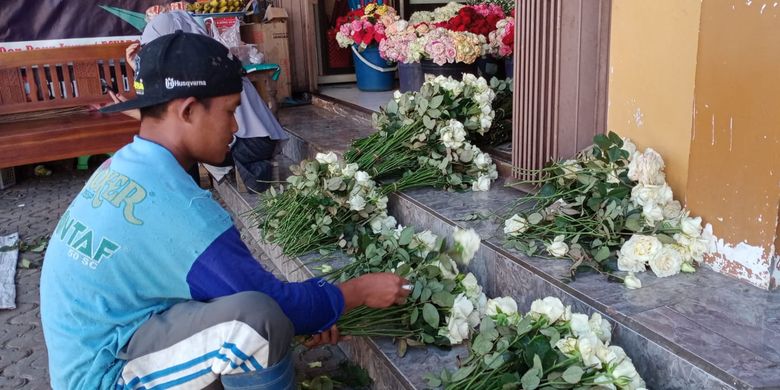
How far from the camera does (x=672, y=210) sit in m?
2.20

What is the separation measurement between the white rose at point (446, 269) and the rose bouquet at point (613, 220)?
243 millimetres

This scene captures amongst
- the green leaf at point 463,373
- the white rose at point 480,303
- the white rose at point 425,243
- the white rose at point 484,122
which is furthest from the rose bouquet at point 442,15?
the green leaf at point 463,373

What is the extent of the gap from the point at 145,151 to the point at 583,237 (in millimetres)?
1496

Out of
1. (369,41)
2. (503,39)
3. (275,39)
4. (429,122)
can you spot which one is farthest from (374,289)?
(275,39)

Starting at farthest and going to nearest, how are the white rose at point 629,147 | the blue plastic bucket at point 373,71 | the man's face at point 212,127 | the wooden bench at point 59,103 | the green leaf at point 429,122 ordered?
the blue plastic bucket at point 373,71 → the wooden bench at point 59,103 → the green leaf at point 429,122 → the white rose at point 629,147 → the man's face at point 212,127

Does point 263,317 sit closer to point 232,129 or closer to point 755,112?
point 232,129

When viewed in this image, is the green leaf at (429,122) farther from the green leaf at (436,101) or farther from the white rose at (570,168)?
the white rose at (570,168)

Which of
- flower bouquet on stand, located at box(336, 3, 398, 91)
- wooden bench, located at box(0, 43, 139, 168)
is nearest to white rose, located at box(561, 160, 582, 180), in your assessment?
flower bouquet on stand, located at box(336, 3, 398, 91)

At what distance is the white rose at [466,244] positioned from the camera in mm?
2510

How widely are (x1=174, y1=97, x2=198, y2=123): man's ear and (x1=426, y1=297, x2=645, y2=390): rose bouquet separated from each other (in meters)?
1.00

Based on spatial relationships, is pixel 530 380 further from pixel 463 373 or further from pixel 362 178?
pixel 362 178

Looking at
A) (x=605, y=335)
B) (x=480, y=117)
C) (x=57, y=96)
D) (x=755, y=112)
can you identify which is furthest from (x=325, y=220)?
(x=57, y=96)

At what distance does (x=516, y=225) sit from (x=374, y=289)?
2.41 ft

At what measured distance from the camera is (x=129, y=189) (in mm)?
1585
